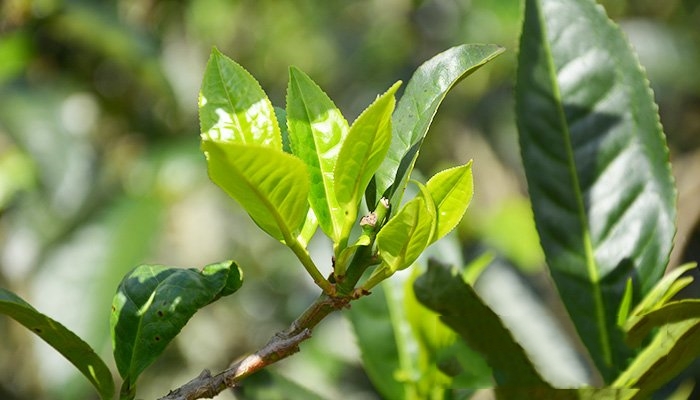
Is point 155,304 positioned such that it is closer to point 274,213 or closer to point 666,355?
point 274,213

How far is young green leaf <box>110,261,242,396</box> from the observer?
599 mm

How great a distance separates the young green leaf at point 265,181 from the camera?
50 centimetres

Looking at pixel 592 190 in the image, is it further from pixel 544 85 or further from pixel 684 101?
pixel 684 101

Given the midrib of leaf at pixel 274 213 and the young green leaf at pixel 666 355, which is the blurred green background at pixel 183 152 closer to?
the young green leaf at pixel 666 355

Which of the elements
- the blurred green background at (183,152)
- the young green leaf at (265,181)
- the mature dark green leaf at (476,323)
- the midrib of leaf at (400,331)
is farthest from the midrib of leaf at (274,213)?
the blurred green background at (183,152)

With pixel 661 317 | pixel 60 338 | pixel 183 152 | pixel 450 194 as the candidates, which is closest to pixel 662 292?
pixel 661 317

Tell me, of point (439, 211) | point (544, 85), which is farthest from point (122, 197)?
point (439, 211)

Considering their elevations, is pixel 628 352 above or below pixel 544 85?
below

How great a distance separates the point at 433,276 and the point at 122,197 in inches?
58.5

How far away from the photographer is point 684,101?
2.73 metres

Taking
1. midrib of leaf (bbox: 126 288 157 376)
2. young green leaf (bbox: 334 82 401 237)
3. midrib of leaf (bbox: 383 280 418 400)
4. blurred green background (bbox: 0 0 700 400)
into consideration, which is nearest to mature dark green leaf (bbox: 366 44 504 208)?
young green leaf (bbox: 334 82 401 237)

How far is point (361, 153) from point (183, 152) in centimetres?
160

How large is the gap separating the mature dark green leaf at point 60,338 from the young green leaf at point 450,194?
23 centimetres

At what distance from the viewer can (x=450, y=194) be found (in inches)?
23.5
